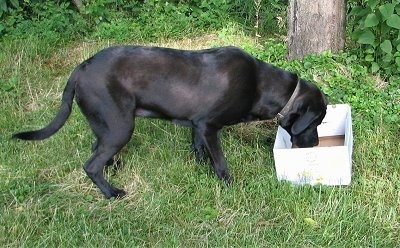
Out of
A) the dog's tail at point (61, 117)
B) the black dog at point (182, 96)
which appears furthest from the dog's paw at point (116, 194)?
the dog's tail at point (61, 117)

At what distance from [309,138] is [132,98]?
53.3 inches

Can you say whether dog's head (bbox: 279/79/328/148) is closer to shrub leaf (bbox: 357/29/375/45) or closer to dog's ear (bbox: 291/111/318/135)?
dog's ear (bbox: 291/111/318/135)

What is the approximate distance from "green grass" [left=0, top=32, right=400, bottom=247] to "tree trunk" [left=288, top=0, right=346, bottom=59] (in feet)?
2.23

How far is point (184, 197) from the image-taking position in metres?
4.43

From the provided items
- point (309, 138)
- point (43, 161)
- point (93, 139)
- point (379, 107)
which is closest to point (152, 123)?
point (93, 139)

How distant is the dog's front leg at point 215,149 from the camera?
4.54 meters

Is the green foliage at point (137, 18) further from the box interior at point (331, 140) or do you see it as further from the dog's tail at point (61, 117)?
the dog's tail at point (61, 117)

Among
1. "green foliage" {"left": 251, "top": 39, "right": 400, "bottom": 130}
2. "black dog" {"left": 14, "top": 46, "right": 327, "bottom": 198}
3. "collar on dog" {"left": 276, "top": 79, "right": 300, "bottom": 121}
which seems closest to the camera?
"black dog" {"left": 14, "top": 46, "right": 327, "bottom": 198}

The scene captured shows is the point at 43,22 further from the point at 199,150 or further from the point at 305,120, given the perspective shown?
the point at 305,120

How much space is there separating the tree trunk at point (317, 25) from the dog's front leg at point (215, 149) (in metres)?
1.80

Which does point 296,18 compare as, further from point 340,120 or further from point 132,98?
point 132,98

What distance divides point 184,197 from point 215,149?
43 cm

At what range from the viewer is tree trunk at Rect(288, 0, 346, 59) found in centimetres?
582

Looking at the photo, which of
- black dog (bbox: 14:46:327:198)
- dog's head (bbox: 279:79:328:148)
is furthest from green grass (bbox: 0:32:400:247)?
dog's head (bbox: 279:79:328:148)
